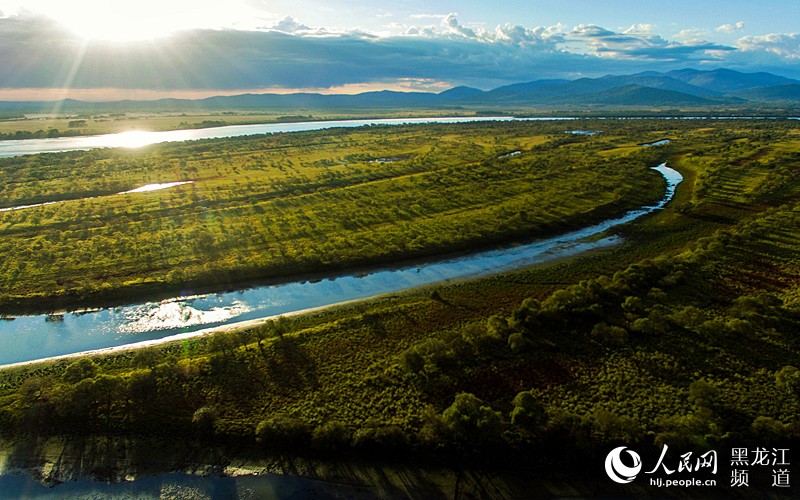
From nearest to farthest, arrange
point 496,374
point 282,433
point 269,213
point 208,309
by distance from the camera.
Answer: point 282,433, point 496,374, point 208,309, point 269,213

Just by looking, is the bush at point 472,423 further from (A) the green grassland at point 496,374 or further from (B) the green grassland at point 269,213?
(B) the green grassland at point 269,213

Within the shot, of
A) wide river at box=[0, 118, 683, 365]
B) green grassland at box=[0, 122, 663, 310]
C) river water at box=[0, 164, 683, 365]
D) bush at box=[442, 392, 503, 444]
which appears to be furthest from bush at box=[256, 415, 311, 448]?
green grassland at box=[0, 122, 663, 310]

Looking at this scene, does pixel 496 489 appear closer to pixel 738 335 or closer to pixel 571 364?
pixel 571 364

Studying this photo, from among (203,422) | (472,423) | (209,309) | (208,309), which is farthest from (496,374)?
(208,309)

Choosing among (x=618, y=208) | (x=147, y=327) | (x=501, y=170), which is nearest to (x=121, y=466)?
(x=147, y=327)

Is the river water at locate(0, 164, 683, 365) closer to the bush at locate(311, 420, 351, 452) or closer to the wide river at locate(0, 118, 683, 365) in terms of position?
the wide river at locate(0, 118, 683, 365)

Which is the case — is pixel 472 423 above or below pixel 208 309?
above

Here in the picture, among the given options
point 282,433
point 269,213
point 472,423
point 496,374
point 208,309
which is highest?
point 269,213

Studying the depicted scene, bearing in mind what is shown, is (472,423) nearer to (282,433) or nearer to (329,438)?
(329,438)
